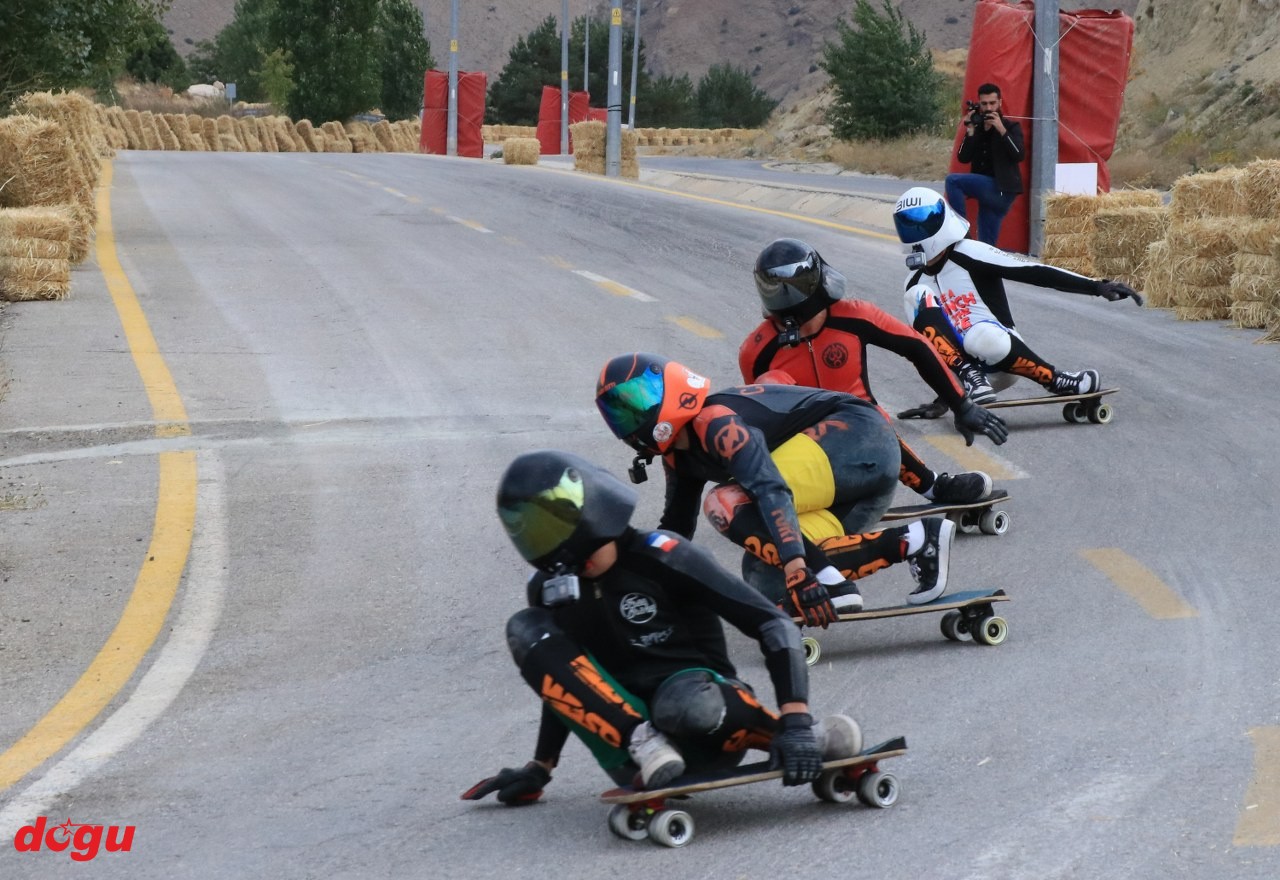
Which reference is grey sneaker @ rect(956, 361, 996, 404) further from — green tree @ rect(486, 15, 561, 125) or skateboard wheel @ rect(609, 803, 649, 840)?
green tree @ rect(486, 15, 561, 125)

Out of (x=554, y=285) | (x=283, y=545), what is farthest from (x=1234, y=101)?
(x=283, y=545)

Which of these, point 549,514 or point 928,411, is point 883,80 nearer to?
point 928,411

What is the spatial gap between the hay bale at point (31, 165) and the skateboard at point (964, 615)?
46.5 feet

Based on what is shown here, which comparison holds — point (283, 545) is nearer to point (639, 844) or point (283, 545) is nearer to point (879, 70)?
point (639, 844)

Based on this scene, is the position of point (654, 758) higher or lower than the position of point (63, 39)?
lower

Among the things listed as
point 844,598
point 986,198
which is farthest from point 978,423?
point 986,198

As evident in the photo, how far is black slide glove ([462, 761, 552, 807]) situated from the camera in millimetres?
5168

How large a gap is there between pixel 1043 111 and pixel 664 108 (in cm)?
7548

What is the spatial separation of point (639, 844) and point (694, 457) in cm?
178

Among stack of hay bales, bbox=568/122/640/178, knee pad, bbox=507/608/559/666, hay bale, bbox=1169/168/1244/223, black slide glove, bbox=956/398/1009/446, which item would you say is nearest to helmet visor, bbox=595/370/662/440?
knee pad, bbox=507/608/559/666

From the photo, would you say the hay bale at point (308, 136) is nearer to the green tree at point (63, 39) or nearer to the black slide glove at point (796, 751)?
the green tree at point (63, 39)

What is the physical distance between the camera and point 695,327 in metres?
15.0

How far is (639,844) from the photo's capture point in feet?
16.0

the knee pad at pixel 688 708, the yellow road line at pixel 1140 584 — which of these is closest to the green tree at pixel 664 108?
Answer: the yellow road line at pixel 1140 584
